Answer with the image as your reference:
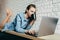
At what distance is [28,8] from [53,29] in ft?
1.60

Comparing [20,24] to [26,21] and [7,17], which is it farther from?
[7,17]

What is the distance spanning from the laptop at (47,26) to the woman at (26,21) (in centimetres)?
18

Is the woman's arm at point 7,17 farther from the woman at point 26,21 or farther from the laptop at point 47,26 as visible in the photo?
the laptop at point 47,26

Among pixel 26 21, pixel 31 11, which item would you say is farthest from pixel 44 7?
pixel 26 21

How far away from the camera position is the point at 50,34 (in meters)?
1.56

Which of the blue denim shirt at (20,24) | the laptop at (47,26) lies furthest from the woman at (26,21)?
the laptop at (47,26)

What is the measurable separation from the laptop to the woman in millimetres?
181

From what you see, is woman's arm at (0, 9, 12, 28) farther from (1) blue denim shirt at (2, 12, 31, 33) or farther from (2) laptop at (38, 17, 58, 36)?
(2) laptop at (38, 17, 58, 36)

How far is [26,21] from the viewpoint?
5.90 feet

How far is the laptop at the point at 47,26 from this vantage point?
1.55 m

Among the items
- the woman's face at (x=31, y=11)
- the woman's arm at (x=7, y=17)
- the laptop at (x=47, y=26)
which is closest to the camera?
the laptop at (x=47, y=26)

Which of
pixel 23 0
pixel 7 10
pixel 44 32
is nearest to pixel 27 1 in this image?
pixel 23 0

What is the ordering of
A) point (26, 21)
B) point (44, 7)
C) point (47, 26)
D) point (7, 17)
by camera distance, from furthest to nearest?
point (7, 17) < point (26, 21) < point (44, 7) < point (47, 26)

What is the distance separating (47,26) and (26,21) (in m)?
0.36
